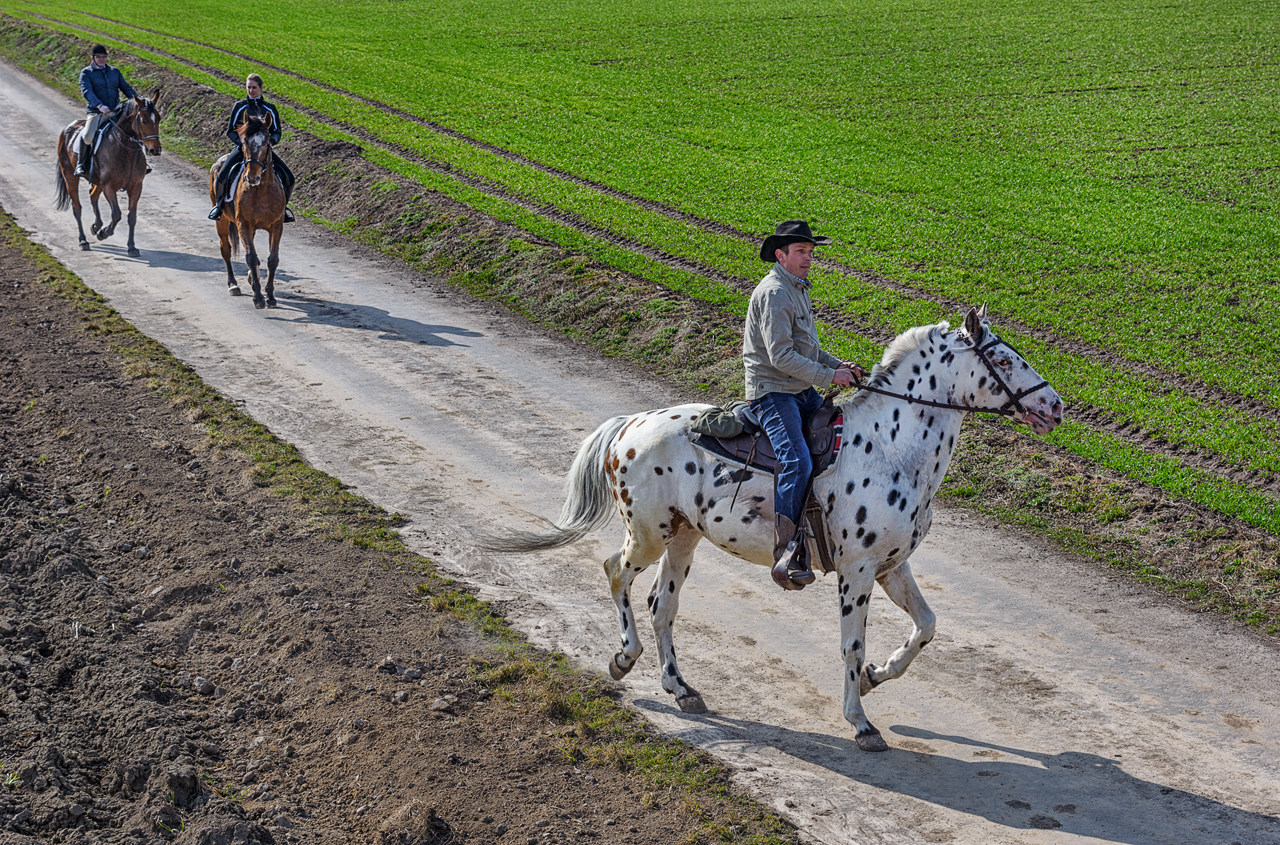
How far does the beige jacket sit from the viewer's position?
808cm

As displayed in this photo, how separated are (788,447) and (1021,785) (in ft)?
9.06

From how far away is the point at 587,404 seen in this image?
51.3 ft

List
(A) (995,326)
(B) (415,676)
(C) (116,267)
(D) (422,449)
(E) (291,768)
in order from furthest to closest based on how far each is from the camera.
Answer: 1. (C) (116,267)
2. (A) (995,326)
3. (D) (422,449)
4. (B) (415,676)
5. (E) (291,768)

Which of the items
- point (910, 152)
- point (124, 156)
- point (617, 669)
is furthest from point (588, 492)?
point (910, 152)

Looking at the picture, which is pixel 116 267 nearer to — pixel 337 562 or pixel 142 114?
pixel 142 114

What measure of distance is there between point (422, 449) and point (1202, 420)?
9710 millimetres

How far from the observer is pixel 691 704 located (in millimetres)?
8742

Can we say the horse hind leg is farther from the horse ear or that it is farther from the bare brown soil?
the horse ear

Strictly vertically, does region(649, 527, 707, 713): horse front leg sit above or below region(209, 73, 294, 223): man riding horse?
below

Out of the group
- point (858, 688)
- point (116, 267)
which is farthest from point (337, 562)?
point (116, 267)

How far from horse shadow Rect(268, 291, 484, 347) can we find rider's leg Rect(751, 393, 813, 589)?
10.6m

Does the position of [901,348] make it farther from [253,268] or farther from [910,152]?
[910,152]

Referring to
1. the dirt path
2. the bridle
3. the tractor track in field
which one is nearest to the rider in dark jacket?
the tractor track in field

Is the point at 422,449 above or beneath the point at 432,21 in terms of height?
beneath
